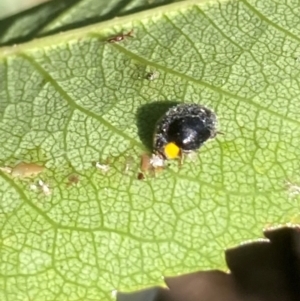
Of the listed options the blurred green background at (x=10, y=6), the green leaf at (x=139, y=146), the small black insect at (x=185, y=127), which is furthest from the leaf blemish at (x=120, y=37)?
the blurred green background at (x=10, y=6)

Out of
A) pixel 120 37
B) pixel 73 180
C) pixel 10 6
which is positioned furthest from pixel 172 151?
pixel 10 6

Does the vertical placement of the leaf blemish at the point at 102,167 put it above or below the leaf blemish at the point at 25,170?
below

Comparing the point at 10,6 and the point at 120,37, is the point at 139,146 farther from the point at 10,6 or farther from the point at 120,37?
the point at 10,6

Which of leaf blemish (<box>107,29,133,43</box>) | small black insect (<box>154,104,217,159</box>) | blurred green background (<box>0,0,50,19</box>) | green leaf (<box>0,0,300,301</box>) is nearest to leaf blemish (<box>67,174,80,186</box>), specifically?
green leaf (<box>0,0,300,301</box>)

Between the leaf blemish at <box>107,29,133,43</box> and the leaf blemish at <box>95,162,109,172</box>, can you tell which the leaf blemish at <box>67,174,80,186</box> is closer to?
the leaf blemish at <box>95,162,109,172</box>

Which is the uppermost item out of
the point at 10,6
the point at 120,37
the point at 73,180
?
the point at 10,6

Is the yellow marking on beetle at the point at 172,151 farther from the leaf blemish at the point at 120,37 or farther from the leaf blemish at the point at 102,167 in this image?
the leaf blemish at the point at 120,37
